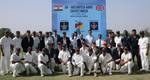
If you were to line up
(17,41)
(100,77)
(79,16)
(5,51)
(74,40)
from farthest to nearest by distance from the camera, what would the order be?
(79,16) → (74,40) → (17,41) → (5,51) → (100,77)

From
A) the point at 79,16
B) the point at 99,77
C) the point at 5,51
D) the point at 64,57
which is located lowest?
the point at 99,77

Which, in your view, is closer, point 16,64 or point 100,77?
point 100,77

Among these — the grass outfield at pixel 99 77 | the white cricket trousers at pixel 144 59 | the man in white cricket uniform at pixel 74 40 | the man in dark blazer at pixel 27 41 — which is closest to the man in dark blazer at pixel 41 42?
the man in dark blazer at pixel 27 41

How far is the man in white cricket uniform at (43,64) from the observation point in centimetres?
1730

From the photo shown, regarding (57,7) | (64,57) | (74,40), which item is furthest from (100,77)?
(57,7)

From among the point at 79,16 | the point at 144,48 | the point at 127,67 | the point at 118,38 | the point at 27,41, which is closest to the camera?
the point at 127,67

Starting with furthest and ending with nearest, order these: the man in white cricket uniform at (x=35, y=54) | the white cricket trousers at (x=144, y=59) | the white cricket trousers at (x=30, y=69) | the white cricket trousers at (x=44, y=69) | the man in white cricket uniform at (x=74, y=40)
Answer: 1. the man in white cricket uniform at (x=74, y=40)
2. the man in white cricket uniform at (x=35, y=54)
3. the white cricket trousers at (x=144, y=59)
4. the white cricket trousers at (x=30, y=69)
5. the white cricket trousers at (x=44, y=69)

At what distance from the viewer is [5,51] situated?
57.8 ft

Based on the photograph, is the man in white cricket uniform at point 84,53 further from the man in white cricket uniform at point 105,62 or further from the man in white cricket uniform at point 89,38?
the man in white cricket uniform at point 89,38

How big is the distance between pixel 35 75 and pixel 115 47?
173 inches

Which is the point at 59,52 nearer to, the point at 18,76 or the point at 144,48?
the point at 18,76

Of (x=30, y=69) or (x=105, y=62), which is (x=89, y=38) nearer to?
(x=105, y=62)

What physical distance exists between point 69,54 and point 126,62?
2924mm

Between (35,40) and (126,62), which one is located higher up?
(35,40)
